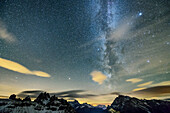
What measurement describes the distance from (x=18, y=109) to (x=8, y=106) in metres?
21.9

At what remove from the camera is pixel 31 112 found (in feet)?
644

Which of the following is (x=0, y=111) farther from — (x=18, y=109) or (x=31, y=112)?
(x=31, y=112)

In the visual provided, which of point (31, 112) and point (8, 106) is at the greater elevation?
point (8, 106)

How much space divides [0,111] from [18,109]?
2993 centimetres

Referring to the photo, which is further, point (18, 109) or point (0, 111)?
point (18, 109)

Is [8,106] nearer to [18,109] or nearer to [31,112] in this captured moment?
[18,109]

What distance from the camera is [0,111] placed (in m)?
174

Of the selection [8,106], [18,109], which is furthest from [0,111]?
[18,109]

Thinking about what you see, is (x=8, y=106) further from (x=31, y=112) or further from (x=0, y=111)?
(x=31, y=112)

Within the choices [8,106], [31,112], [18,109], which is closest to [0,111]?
[8,106]

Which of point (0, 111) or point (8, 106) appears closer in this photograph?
point (0, 111)

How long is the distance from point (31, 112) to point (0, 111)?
188 ft

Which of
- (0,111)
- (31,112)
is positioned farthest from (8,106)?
(31,112)

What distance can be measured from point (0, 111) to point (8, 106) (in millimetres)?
14485
